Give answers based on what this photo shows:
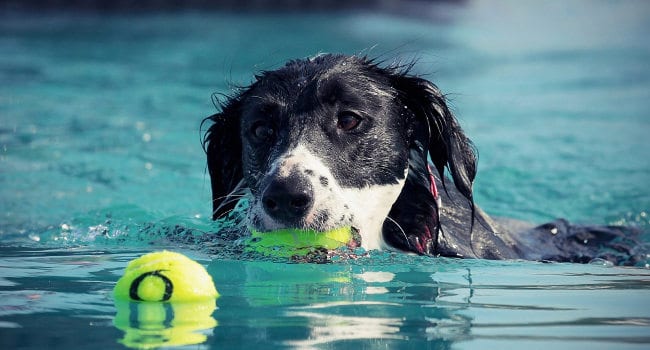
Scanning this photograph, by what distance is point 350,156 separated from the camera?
4.41 metres

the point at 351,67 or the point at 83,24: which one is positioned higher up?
the point at 83,24

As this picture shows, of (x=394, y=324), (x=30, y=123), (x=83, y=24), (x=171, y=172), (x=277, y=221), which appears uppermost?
(x=83, y=24)

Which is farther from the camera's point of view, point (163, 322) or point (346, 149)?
point (346, 149)

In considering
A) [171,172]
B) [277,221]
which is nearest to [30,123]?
[171,172]

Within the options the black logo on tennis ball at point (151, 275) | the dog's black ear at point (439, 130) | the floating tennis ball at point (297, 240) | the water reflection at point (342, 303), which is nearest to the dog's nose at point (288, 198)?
the floating tennis ball at point (297, 240)

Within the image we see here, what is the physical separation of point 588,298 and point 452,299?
0.55 metres

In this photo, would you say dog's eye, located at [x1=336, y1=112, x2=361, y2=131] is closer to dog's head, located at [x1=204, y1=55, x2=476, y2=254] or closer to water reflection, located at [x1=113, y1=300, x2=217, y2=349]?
dog's head, located at [x1=204, y1=55, x2=476, y2=254]

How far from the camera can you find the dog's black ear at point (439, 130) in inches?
188

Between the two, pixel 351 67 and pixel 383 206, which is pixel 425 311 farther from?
pixel 351 67

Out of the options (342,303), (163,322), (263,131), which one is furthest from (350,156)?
(163,322)

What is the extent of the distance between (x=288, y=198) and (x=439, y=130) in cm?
116

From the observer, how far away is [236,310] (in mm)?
3408

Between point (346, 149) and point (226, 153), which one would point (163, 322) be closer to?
point (346, 149)

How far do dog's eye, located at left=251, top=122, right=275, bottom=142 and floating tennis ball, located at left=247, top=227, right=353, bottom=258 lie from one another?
50cm
